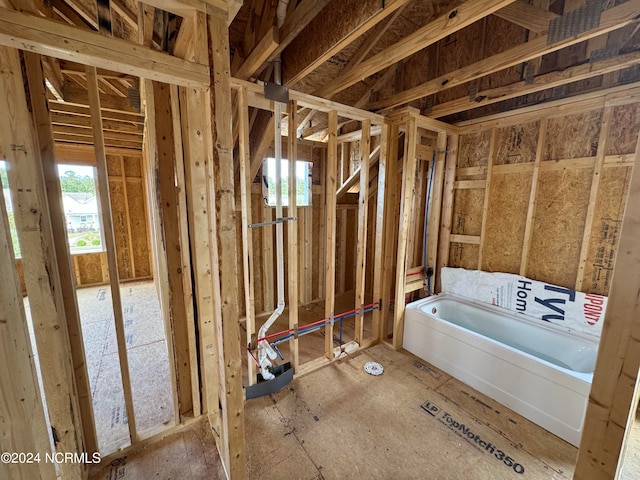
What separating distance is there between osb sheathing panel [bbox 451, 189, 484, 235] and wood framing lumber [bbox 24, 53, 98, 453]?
3565 millimetres

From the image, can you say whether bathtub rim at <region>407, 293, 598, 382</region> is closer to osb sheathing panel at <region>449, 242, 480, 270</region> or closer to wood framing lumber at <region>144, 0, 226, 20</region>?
osb sheathing panel at <region>449, 242, 480, 270</region>

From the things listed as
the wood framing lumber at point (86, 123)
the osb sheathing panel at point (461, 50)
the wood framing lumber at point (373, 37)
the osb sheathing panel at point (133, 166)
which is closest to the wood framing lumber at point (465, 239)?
the osb sheathing panel at point (461, 50)

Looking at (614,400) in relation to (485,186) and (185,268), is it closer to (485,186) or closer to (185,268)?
(185,268)

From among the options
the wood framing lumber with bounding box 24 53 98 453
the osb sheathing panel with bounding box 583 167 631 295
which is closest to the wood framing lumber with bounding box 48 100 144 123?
the wood framing lumber with bounding box 24 53 98 453

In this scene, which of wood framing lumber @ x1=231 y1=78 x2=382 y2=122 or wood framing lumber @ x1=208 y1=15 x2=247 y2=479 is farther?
wood framing lumber @ x1=231 y1=78 x2=382 y2=122

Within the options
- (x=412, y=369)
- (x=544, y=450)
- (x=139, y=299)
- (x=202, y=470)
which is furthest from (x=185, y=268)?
(x=139, y=299)

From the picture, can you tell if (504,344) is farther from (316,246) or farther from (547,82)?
(316,246)

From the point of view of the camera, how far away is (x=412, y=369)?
2.48 meters

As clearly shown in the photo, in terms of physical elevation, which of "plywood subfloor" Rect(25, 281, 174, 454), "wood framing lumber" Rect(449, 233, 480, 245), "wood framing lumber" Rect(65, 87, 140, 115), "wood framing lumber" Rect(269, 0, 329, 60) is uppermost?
"wood framing lumber" Rect(65, 87, 140, 115)

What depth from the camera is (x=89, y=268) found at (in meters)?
4.98

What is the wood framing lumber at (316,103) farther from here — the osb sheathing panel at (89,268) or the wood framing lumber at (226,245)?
the osb sheathing panel at (89,268)

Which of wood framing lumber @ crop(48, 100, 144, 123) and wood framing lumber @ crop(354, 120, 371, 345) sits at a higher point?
wood framing lumber @ crop(48, 100, 144, 123)

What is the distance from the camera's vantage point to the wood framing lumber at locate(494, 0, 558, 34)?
1.54 meters

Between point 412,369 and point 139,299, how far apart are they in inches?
173
